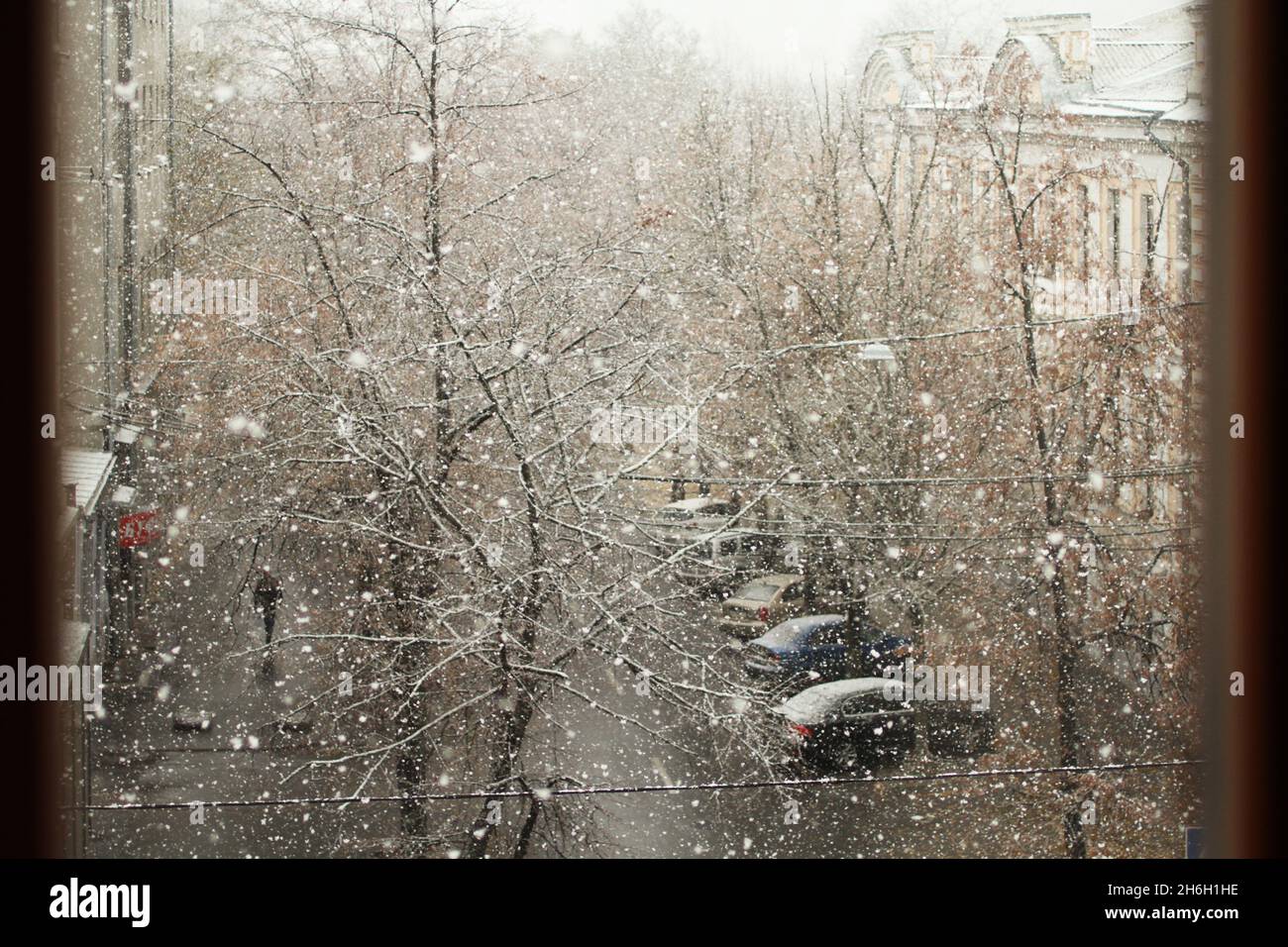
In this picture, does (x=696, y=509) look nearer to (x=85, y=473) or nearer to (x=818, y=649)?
(x=818, y=649)

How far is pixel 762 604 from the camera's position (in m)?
3.97

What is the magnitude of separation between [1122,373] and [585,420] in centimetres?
216

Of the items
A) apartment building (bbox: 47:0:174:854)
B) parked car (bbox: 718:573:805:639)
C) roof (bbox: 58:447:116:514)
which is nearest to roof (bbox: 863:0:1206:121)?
parked car (bbox: 718:573:805:639)

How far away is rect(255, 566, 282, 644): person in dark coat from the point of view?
11.5ft

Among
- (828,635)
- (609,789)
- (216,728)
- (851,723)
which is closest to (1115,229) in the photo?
(828,635)

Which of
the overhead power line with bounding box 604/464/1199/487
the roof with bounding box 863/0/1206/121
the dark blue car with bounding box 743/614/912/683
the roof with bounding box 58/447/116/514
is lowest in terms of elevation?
the dark blue car with bounding box 743/614/912/683

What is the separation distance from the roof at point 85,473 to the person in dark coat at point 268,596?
593 millimetres

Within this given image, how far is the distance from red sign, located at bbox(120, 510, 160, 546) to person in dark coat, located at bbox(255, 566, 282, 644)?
0.45 meters

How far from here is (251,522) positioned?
3.42 m

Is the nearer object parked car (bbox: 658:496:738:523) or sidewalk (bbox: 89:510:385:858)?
sidewalk (bbox: 89:510:385:858)

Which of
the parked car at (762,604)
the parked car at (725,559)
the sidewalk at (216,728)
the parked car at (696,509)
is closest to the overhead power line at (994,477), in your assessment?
the parked car at (696,509)

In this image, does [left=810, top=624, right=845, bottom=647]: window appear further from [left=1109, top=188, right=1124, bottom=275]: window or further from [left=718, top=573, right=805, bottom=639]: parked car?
[left=1109, top=188, right=1124, bottom=275]: window

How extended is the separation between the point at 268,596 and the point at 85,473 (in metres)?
0.78
